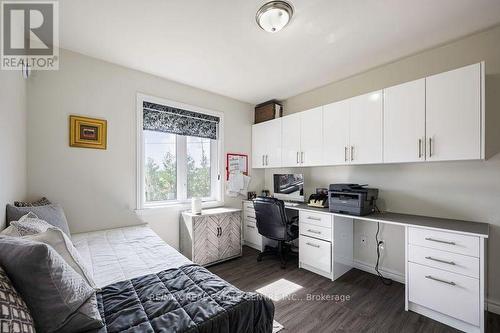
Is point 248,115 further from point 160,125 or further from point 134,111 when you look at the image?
point 134,111

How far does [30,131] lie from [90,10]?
4.31 feet

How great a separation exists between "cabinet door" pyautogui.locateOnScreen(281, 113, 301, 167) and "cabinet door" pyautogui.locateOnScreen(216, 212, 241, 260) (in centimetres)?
116

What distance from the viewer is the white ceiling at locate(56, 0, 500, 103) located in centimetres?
167

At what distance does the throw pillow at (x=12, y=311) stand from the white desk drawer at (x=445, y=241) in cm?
258

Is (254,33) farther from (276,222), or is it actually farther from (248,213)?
(248,213)

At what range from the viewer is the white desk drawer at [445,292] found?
166cm

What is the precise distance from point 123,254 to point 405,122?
2.91m

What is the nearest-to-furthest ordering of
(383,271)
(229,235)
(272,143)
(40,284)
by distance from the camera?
(40,284), (383,271), (229,235), (272,143)

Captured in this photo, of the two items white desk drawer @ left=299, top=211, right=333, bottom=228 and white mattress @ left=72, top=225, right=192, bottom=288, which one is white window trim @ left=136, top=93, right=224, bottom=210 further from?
white desk drawer @ left=299, top=211, right=333, bottom=228

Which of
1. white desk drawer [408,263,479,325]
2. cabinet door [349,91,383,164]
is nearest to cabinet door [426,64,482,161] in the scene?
cabinet door [349,91,383,164]

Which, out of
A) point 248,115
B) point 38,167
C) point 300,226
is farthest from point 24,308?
point 248,115

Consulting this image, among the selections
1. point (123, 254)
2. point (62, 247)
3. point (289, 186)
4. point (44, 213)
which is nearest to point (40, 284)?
point (62, 247)

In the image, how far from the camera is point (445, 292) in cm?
178

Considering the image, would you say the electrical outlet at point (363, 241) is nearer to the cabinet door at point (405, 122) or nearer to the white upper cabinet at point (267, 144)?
the cabinet door at point (405, 122)
